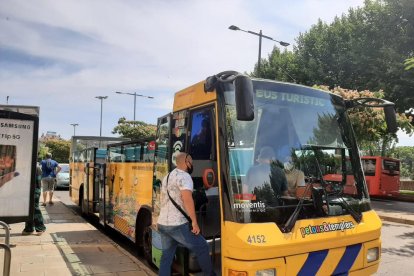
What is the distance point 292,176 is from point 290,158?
8.2 inches

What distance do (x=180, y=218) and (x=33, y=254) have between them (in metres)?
3.53

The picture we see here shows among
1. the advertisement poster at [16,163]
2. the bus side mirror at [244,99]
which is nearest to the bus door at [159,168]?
the advertisement poster at [16,163]

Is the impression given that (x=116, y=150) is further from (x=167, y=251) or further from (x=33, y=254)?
(x=167, y=251)

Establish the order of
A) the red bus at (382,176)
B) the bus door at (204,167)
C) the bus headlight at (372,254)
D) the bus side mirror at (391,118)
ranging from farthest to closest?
the red bus at (382,176)
the bus side mirror at (391,118)
the bus door at (204,167)
the bus headlight at (372,254)

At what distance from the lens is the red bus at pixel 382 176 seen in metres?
21.3

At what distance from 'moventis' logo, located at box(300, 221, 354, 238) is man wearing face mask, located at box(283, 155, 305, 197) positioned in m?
0.37

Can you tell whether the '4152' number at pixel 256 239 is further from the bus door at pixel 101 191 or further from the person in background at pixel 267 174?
the bus door at pixel 101 191

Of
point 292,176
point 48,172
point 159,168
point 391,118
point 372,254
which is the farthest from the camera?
point 48,172

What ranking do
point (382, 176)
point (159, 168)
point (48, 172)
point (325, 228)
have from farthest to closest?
point (382, 176), point (48, 172), point (159, 168), point (325, 228)

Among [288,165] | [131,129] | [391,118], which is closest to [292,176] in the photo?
[288,165]

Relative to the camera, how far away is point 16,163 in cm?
548

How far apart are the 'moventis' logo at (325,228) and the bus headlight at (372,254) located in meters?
0.44

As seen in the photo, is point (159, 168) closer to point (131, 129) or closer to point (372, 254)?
point (372, 254)

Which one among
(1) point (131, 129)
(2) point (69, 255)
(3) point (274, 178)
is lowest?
(2) point (69, 255)
